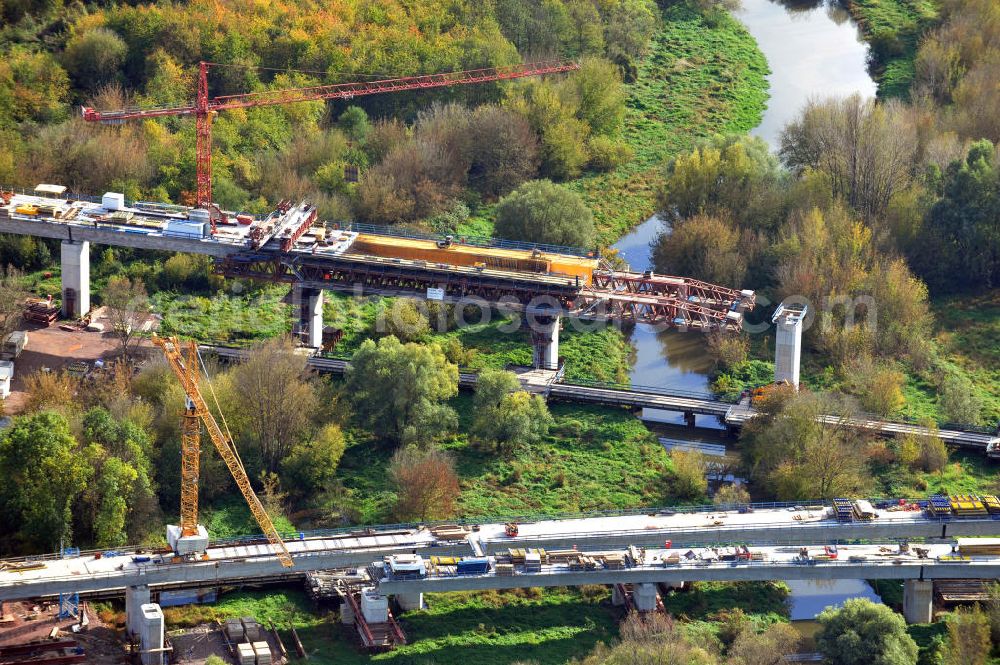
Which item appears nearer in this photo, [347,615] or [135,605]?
[135,605]

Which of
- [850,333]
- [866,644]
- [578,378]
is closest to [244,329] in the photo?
[578,378]

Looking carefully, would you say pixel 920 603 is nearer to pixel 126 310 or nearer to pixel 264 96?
pixel 126 310

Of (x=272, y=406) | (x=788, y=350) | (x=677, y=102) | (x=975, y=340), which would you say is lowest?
(x=272, y=406)

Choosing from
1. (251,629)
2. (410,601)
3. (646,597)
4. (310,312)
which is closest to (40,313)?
(310,312)

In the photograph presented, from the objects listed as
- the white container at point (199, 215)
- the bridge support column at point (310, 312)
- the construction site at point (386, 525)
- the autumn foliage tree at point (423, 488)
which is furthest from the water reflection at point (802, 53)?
the autumn foliage tree at point (423, 488)

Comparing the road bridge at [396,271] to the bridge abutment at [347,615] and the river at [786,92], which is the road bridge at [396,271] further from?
the bridge abutment at [347,615]

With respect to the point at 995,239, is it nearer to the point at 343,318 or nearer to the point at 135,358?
the point at 343,318
